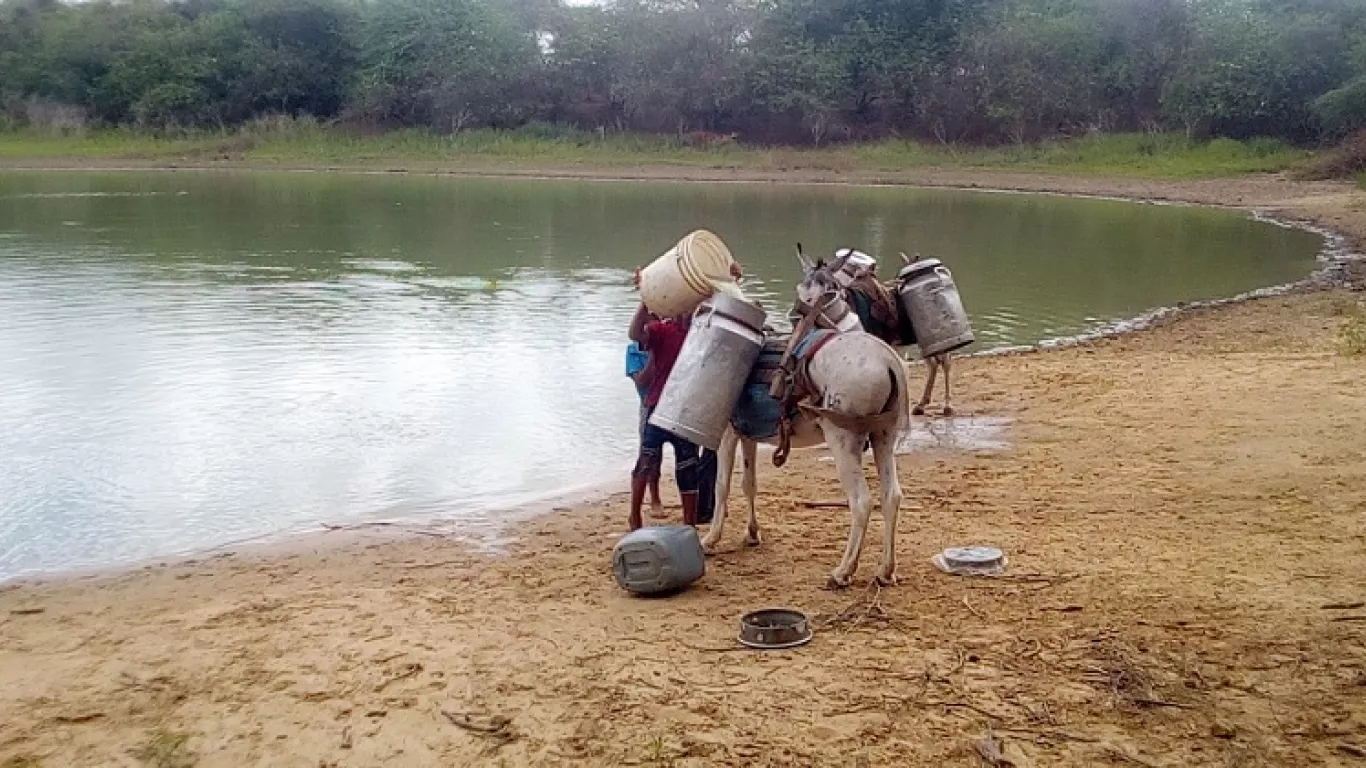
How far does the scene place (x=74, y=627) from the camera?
6.48m

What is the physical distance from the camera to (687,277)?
6785 millimetres

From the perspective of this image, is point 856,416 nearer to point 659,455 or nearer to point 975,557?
point 975,557

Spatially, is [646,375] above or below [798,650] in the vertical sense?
above

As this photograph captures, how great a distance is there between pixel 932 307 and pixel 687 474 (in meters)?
2.03

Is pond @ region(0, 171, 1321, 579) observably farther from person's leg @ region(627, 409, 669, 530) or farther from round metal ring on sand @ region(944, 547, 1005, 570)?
round metal ring on sand @ region(944, 547, 1005, 570)

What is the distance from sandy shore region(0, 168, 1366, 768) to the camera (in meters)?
4.62

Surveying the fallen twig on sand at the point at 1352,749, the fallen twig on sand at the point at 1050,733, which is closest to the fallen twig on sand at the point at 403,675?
the fallen twig on sand at the point at 1050,733

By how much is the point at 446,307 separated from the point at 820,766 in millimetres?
14037

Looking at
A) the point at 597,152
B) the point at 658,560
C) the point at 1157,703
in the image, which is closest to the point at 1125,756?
the point at 1157,703

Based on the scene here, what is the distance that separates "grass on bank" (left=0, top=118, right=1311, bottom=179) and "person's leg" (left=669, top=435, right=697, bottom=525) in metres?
37.0

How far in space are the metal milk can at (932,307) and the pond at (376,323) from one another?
2.79 meters

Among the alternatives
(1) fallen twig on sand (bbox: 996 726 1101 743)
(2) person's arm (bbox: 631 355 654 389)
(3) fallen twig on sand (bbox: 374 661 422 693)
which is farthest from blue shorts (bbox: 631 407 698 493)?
(1) fallen twig on sand (bbox: 996 726 1101 743)

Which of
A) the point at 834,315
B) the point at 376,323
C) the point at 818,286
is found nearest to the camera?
the point at 834,315

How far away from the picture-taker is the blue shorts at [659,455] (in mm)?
7512
